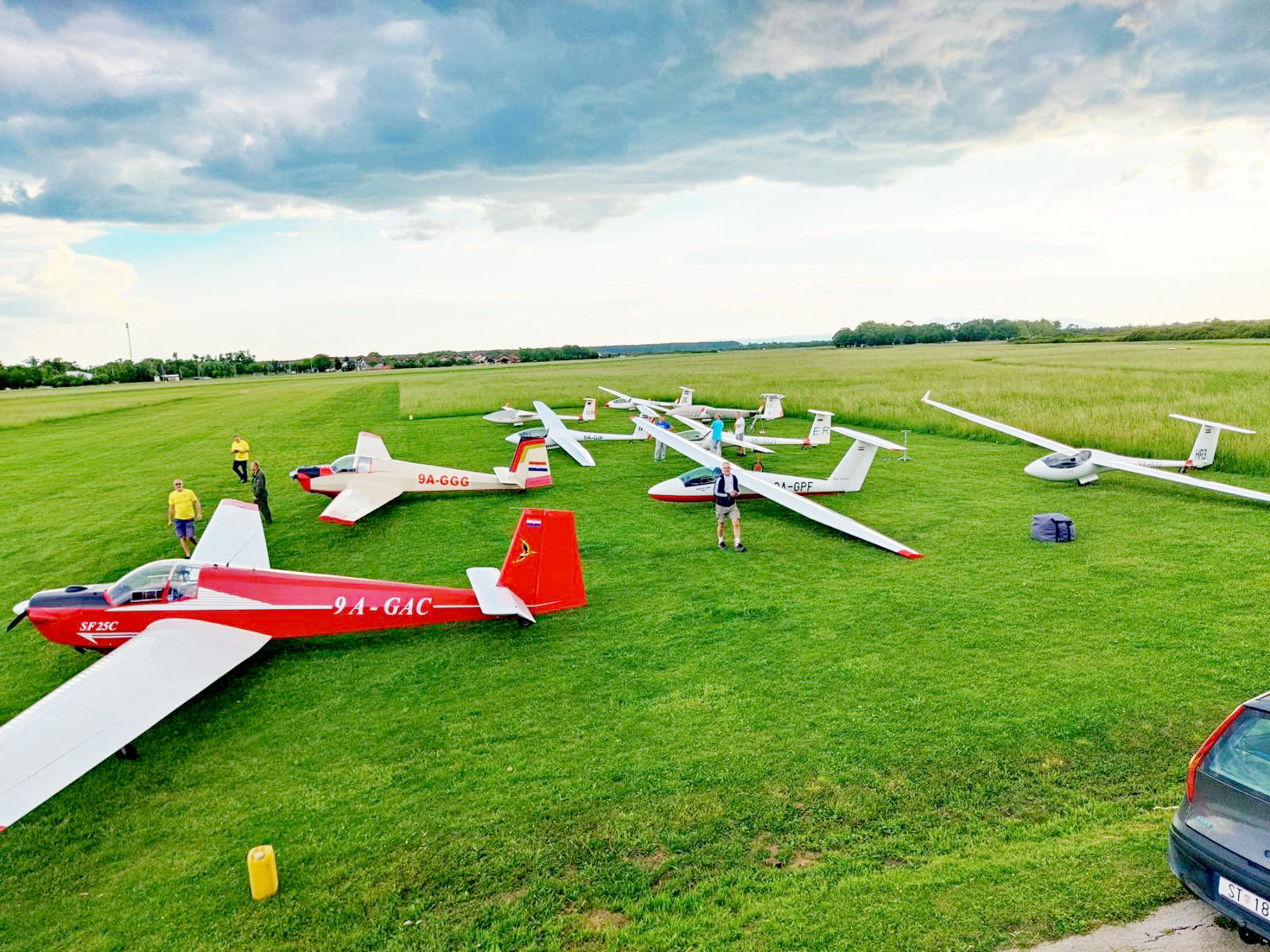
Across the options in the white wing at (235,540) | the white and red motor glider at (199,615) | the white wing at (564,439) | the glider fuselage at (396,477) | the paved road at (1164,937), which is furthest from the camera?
the white wing at (564,439)

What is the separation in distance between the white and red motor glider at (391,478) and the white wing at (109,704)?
25.1 feet

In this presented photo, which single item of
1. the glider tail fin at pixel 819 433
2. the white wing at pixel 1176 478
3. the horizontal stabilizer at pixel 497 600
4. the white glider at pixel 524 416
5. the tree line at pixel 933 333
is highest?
the tree line at pixel 933 333

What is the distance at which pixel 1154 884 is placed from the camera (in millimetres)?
4930

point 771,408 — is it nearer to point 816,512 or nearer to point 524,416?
point 524,416

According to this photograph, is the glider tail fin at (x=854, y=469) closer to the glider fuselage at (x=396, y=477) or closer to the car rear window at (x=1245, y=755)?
the glider fuselage at (x=396, y=477)

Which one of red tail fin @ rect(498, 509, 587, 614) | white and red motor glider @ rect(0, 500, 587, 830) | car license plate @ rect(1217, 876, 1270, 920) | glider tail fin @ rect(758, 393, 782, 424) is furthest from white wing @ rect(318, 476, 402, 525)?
glider tail fin @ rect(758, 393, 782, 424)

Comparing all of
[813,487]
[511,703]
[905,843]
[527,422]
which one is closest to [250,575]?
[511,703]

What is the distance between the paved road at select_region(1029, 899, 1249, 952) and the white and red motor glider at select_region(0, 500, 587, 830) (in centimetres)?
668

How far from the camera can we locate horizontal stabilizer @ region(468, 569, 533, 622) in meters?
9.14

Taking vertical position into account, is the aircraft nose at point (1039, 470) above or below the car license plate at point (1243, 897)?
above

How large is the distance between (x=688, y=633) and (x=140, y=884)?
21.6 ft

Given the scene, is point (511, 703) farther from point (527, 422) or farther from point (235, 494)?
point (527, 422)

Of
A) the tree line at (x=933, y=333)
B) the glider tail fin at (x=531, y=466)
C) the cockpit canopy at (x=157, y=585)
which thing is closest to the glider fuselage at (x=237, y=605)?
the cockpit canopy at (x=157, y=585)

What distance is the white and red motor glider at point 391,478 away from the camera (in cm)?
1731
